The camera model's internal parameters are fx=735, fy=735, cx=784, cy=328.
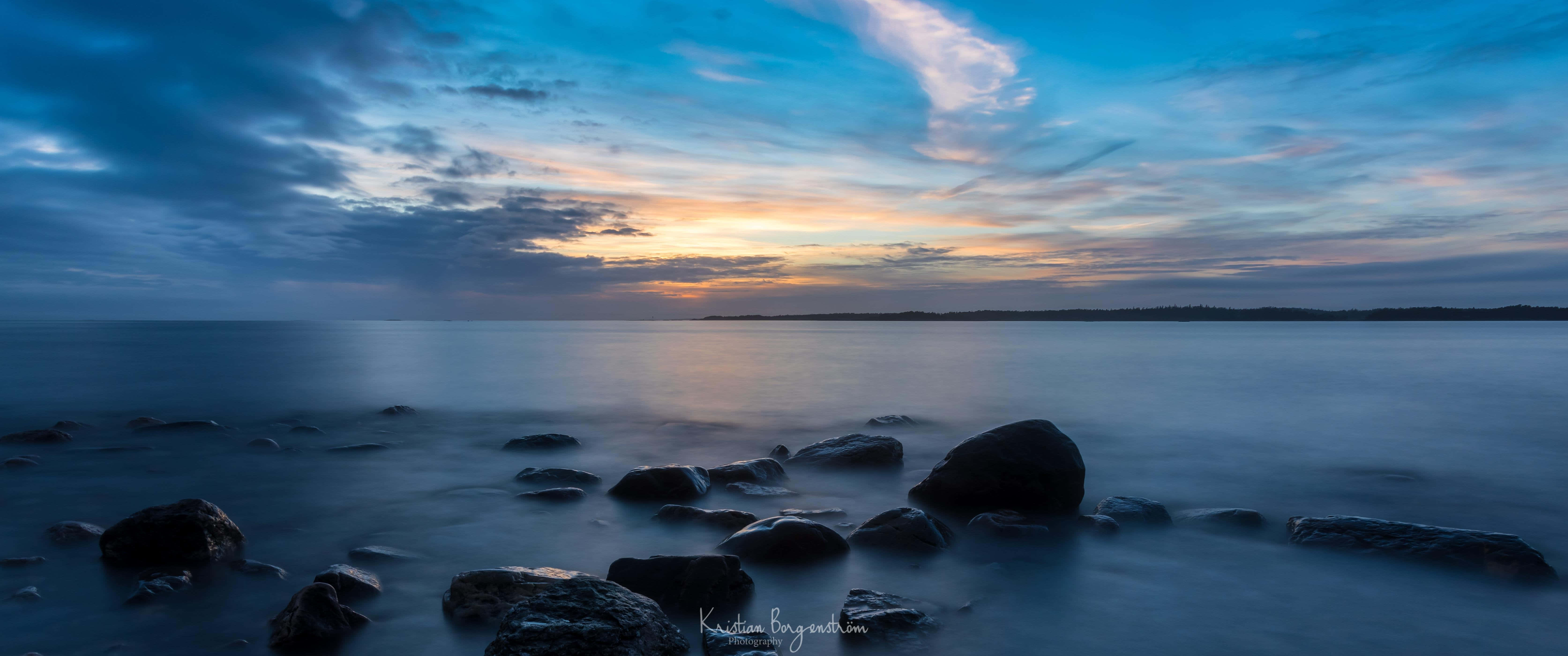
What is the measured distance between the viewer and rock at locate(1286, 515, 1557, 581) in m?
6.41

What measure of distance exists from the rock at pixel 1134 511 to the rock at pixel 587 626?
18.1 feet

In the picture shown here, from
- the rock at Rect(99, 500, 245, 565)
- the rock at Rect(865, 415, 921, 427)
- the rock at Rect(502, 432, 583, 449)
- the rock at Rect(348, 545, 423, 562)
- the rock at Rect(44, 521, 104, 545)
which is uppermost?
the rock at Rect(99, 500, 245, 565)

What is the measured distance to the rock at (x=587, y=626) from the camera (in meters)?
4.11

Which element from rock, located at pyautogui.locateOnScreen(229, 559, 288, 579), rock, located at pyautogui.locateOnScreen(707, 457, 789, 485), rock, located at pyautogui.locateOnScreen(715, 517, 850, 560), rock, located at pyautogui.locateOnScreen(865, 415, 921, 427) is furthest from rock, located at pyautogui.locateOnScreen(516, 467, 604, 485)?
rock, located at pyautogui.locateOnScreen(865, 415, 921, 427)

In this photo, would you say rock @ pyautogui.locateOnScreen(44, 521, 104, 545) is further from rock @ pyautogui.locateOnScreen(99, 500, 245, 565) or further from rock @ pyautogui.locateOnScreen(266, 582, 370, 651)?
rock @ pyautogui.locateOnScreen(266, 582, 370, 651)

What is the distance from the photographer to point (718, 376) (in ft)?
102

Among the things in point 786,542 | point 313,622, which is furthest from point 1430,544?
point 313,622

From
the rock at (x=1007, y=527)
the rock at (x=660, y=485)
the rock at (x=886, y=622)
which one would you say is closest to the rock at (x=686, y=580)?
the rock at (x=886, y=622)

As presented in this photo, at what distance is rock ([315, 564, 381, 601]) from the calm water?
129 millimetres

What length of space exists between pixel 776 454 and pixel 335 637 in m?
7.72

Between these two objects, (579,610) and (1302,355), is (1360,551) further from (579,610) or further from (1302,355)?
(1302,355)

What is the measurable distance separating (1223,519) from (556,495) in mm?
7774

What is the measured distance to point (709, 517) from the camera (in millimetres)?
7898

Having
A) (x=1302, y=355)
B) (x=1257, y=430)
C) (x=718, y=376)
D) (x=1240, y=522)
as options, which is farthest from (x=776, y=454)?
(x=1302, y=355)
